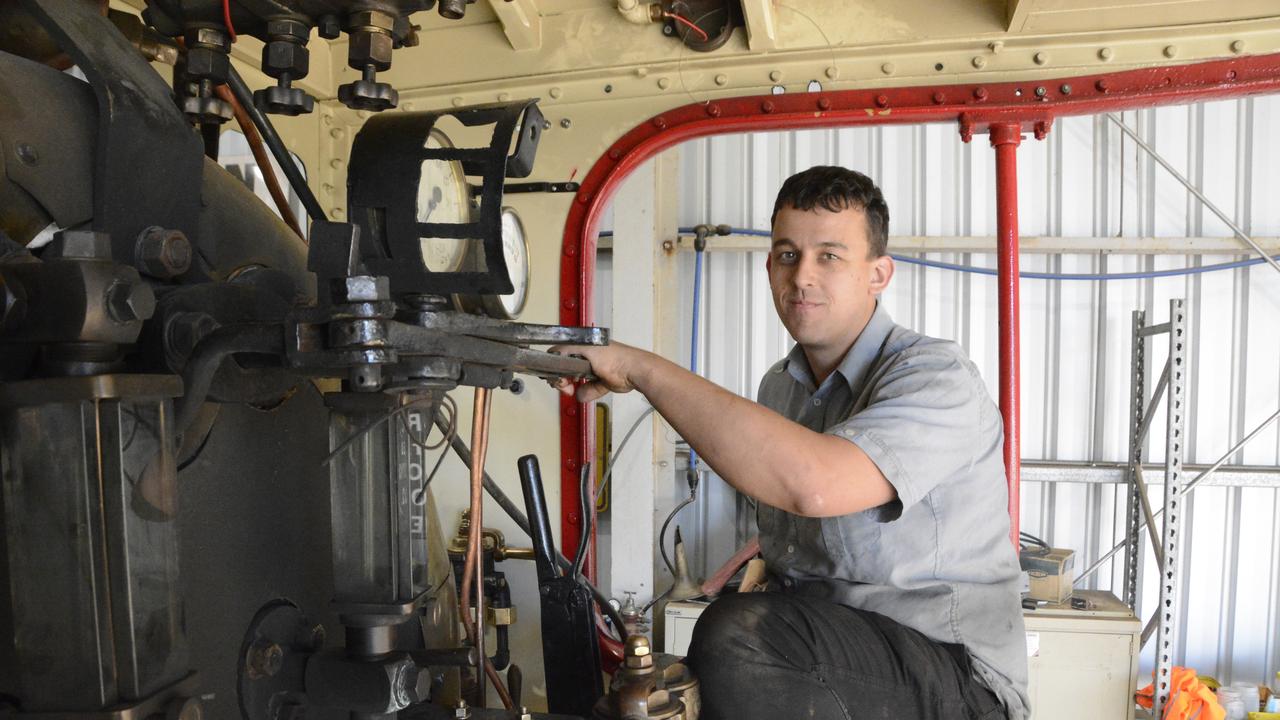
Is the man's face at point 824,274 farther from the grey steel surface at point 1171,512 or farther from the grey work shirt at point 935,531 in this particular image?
the grey steel surface at point 1171,512

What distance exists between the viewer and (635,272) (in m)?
2.27

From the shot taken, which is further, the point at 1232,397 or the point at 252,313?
the point at 1232,397

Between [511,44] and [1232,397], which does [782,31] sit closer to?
[511,44]

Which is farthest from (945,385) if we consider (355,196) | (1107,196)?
(1107,196)

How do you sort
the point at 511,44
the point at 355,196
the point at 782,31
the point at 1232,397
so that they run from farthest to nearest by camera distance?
the point at 1232,397 < the point at 511,44 < the point at 782,31 < the point at 355,196

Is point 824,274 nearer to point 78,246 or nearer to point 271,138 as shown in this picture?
point 271,138

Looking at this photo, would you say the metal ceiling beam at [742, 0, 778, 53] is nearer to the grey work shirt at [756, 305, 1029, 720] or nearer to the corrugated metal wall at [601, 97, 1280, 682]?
the grey work shirt at [756, 305, 1029, 720]

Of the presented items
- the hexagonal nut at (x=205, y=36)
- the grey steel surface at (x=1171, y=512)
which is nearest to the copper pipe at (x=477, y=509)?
the hexagonal nut at (x=205, y=36)

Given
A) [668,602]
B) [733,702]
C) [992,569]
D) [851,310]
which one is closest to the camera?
[733,702]

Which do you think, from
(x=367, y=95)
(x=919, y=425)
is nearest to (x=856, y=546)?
(x=919, y=425)

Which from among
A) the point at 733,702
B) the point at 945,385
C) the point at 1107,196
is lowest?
the point at 733,702

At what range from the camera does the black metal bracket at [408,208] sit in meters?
0.77

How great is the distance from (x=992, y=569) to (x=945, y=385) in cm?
32

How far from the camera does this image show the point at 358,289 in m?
0.63
